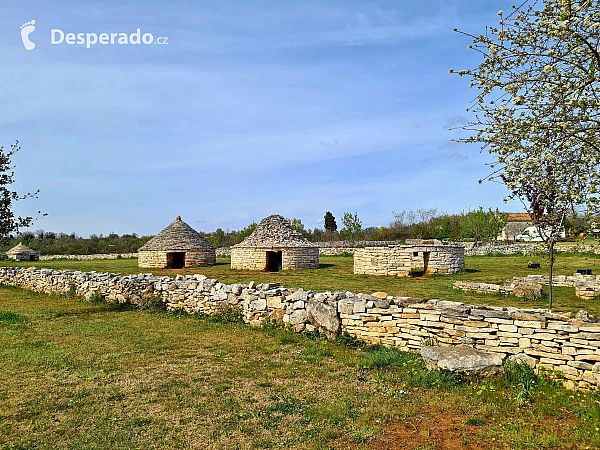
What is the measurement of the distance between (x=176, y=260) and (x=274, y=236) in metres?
8.68

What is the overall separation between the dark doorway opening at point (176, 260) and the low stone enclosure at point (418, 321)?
17.5 meters

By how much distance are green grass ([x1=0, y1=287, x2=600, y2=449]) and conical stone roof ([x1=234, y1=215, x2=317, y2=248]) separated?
17164mm

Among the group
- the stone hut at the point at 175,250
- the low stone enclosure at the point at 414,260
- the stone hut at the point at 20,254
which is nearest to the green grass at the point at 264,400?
the low stone enclosure at the point at 414,260

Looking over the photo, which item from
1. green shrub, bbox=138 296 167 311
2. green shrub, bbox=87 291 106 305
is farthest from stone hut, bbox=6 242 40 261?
green shrub, bbox=138 296 167 311

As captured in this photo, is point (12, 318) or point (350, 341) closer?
point (350, 341)

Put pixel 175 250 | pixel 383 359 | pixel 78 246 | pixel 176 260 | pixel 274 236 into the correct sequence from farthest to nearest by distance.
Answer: pixel 78 246, pixel 176 260, pixel 175 250, pixel 274 236, pixel 383 359

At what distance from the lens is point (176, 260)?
29.6m

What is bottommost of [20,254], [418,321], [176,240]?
[418,321]

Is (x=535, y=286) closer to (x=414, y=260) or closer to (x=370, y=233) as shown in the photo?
(x=414, y=260)

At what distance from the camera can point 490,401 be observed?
4.72m

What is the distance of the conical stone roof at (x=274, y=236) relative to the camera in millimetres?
24853

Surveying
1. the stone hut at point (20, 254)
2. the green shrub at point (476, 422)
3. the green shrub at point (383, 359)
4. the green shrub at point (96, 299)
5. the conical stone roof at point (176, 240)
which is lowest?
the green shrub at point (476, 422)

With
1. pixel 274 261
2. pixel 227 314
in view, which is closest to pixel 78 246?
pixel 274 261

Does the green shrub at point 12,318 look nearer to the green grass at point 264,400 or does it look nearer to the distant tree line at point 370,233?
the green grass at point 264,400
